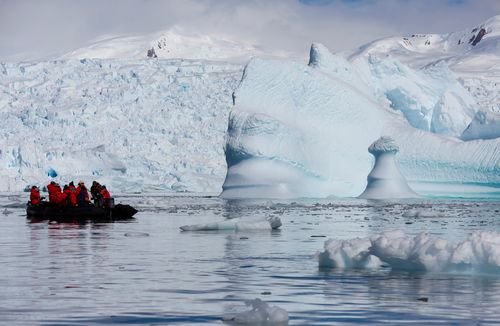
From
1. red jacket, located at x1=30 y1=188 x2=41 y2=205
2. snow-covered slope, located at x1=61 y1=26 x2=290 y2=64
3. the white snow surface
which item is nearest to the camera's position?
red jacket, located at x1=30 y1=188 x2=41 y2=205

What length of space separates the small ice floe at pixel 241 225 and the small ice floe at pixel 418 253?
723 centimetres

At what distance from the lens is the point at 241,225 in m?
16.7

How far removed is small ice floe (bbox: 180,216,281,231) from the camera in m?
16.6

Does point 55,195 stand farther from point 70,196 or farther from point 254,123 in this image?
point 254,123

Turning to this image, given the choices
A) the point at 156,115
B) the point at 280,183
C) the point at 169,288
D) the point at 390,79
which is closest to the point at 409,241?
the point at 169,288

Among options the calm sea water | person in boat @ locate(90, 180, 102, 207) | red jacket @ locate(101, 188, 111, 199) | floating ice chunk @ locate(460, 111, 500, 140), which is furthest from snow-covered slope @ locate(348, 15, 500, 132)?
the calm sea water

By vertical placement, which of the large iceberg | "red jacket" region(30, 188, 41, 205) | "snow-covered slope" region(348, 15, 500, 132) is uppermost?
"snow-covered slope" region(348, 15, 500, 132)

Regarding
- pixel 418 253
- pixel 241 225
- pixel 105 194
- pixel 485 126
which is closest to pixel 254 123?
pixel 485 126

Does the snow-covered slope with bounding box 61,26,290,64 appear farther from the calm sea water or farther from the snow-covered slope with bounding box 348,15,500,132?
the calm sea water

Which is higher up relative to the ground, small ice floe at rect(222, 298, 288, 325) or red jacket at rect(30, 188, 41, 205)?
red jacket at rect(30, 188, 41, 205)

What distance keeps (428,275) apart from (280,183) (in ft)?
94.7

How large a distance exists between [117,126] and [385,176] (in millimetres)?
27738

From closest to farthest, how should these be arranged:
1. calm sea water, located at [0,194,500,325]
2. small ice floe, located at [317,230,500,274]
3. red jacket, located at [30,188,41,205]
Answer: calm sea water, located at [0,194,500,325] < small ice floe, located at [317,230,500,274] < red jacket, located at [30,188,41,205]

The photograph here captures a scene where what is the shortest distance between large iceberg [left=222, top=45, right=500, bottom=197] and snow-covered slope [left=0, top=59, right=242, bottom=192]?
16874mm
